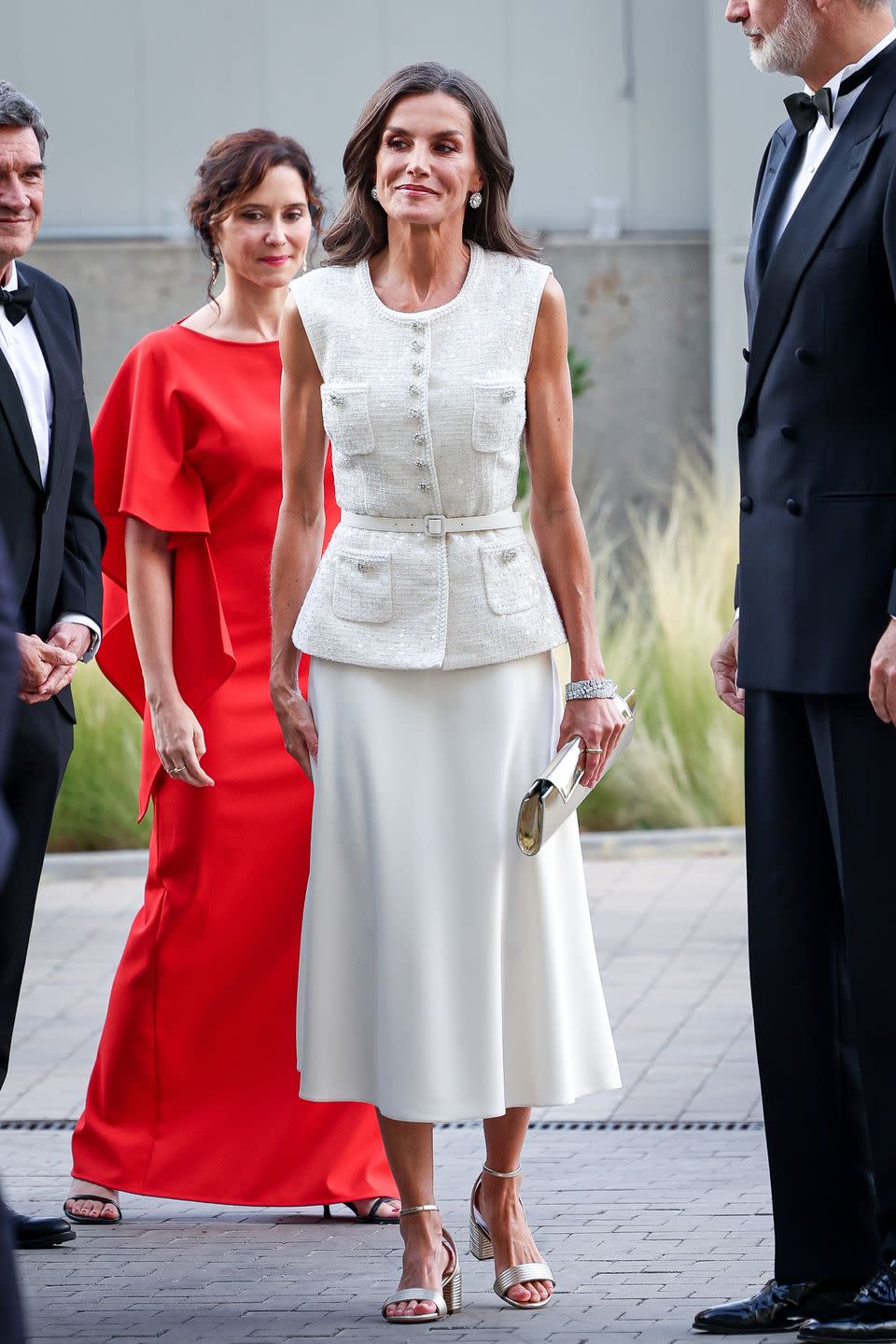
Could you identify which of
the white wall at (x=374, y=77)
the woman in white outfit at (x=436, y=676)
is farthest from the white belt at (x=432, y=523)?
the white wall at (x=374, y=77)

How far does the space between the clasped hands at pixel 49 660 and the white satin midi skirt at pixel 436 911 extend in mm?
598

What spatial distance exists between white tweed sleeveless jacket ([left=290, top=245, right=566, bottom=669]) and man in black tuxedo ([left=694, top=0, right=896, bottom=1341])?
43 cm

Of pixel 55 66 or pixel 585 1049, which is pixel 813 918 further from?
pixel 55 66

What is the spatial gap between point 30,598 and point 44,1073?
2.15 m

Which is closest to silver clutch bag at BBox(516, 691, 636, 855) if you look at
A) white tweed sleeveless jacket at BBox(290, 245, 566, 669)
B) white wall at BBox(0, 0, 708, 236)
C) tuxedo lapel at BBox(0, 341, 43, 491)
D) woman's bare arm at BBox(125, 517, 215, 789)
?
white tweed sleeveless jacket at BBox(290, 245, 566, 669)

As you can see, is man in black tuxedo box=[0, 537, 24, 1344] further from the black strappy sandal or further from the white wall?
the white wall

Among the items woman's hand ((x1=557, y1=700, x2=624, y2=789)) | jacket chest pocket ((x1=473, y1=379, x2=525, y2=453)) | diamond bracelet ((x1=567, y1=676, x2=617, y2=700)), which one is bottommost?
woman's hand ((x1=557, y1=700, x2=624, y2=789))

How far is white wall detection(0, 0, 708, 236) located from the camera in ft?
41.7

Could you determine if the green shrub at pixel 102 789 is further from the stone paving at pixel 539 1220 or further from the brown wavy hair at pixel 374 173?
the brown wavy hair at pixel 374 173

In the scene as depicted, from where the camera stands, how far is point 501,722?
3.95 metres

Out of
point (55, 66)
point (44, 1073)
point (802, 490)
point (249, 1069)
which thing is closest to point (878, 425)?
point (802, 490)

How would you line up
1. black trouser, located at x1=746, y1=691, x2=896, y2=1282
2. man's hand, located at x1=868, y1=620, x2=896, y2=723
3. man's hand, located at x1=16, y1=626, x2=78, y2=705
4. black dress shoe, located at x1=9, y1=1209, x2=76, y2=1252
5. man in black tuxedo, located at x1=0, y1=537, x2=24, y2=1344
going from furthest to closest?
black dress shoe, located at x1=9, y1=1209, x2=76, y2=1252
man's hand, located at x1=16, y1=626, x2=78, y2=705
black trouser, located at x1=746, y1=691, x2=896, y2=1282
man's hand, located at x1=868, y1=620, x2=896, y2=723
man in black tuxedo, located at x1=0, y1=537, x2=24, y2=1344

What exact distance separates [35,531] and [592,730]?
1.18 metres

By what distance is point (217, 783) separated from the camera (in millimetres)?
4727
